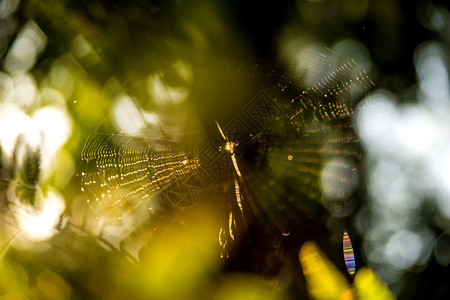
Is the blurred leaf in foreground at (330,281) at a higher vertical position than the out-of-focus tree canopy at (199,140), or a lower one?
lower

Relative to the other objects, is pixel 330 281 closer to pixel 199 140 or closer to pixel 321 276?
pixel 321 276

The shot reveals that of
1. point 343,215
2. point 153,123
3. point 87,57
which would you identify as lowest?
point 343,215

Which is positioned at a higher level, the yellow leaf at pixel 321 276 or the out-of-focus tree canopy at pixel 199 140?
the out-of-focus tree canopy at pixel 199 140

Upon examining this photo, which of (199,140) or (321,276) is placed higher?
(199,140)

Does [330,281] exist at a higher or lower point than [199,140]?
lower

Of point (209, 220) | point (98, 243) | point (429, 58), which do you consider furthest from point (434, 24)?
point (98, 243)

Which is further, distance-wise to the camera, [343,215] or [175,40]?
[343,215]

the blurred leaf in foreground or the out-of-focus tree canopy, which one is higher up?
the out-of-focus tree canopy

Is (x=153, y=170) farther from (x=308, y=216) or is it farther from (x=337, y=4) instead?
(x=337, y=4)

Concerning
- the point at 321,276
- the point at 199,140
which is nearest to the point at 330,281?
the point at 321,276

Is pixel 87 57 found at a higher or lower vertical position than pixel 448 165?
higher

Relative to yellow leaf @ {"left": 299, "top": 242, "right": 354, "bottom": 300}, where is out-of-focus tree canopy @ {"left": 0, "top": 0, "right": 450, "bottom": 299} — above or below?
above
